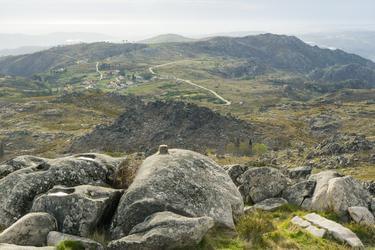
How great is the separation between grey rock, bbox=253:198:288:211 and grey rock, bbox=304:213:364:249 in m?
4.25

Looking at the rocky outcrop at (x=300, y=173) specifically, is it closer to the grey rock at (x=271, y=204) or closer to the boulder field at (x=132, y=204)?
the grey rock at (x=271, y=204)

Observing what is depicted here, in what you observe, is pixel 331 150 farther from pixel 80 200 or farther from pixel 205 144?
pixel 80 200

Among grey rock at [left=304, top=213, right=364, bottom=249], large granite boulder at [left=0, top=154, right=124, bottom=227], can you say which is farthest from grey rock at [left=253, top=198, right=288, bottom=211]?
large granite boulder at [left=0, top=154, right=124, bottom=227]

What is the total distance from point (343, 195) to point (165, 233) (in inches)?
530

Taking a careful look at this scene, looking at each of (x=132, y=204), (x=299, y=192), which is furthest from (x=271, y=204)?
(x=132, y=204)

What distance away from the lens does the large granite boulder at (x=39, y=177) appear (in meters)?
20.8

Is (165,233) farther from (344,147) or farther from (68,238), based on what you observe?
(344,147)

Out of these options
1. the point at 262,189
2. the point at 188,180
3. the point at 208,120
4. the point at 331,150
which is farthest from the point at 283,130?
the point at 188,180

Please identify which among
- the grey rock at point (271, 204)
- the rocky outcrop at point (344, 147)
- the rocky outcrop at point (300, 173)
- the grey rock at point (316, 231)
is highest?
the grey rock at point (316, 231)

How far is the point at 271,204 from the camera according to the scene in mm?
28344

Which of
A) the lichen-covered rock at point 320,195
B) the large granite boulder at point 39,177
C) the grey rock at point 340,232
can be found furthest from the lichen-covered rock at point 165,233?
the lichen-covered rock at point 320,195

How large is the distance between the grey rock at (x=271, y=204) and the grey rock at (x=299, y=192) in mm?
745

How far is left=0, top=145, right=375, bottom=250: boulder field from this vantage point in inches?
695

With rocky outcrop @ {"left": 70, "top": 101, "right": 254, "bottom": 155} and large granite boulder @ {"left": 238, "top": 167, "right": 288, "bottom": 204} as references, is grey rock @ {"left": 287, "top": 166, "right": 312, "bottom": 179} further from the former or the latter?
rocky outcrop @ {"left": 70, "top": 101, "right": 254, "bottom": 155}
